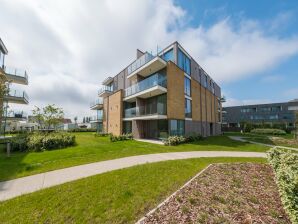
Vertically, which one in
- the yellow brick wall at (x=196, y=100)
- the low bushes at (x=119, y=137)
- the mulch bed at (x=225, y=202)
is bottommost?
the mulch bed at (x=225, y=202)

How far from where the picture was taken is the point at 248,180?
6.34 meters

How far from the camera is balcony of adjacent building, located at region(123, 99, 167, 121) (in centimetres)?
1802

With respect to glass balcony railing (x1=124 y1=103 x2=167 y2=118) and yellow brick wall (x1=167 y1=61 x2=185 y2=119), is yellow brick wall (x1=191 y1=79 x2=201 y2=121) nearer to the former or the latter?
yellow brick wall (x1=167 y1=61 x2=185 y2=119)

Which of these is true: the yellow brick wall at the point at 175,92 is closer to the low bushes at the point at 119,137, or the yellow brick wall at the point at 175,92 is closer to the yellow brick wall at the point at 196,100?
the yellow brick wall at the point at 196,100

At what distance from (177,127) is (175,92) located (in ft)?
14.5

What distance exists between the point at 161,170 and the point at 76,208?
13.0ft

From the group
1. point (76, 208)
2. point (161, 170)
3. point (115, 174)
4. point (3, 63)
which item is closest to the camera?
point (76, 208)

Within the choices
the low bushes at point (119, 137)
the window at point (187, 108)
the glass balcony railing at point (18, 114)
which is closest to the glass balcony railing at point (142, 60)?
the window at point (187, 108)

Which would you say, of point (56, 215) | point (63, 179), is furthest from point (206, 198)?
point (63, 179)

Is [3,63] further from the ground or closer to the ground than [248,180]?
further from the ground

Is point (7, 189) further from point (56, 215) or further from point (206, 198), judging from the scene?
point (206, 198)

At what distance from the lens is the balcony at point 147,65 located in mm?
18683

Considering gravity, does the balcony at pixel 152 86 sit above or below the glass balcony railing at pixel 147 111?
above

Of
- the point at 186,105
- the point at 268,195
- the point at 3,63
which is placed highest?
the point at 3,63
